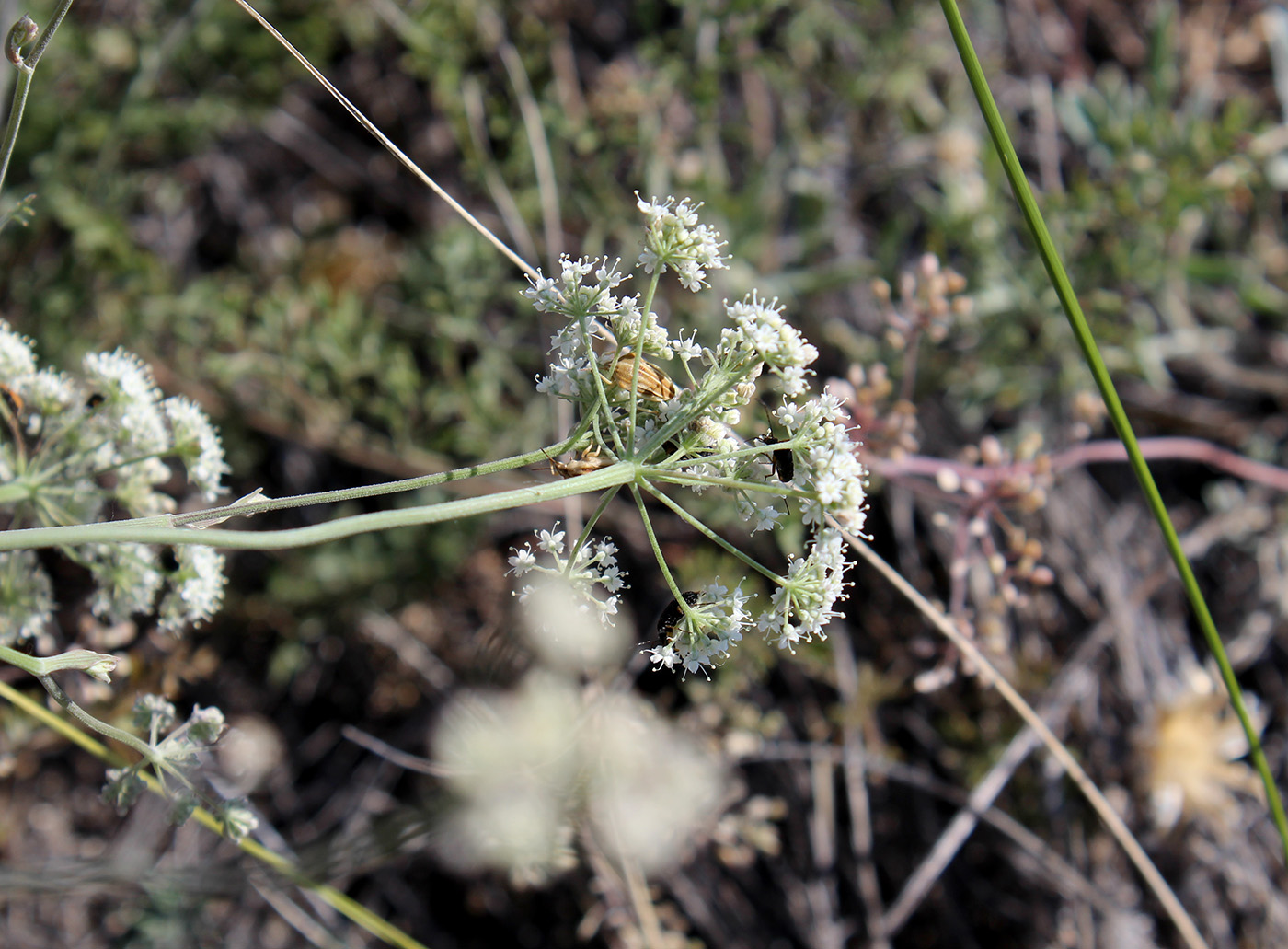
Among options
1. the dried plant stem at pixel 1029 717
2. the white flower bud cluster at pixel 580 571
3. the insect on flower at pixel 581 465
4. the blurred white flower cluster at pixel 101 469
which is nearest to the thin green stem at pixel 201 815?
the blurred white flower cluster at pixel 101 469

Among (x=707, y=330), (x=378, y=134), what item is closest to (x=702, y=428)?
(x=378, y=134)

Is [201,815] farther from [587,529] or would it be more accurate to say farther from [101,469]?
[587,529]

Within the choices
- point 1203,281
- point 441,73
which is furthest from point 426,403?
point 1203,281

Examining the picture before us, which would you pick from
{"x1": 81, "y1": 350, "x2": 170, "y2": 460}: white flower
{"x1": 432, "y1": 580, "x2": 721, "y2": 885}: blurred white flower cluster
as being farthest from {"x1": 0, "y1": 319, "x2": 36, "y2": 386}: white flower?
{"x1": 432, "y1": 580, "x2": 721, "y2": 885}: blurred white flower cluster

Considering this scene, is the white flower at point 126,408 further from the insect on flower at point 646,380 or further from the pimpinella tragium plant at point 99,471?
the insect on flower at point 646,380

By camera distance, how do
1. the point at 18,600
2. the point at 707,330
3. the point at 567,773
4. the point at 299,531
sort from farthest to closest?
the point at 707,330 < the point at 567,773 < the point at 18,600 < the point at 299,531

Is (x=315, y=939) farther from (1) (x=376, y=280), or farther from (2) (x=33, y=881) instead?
(1) (x=376, y=280)
